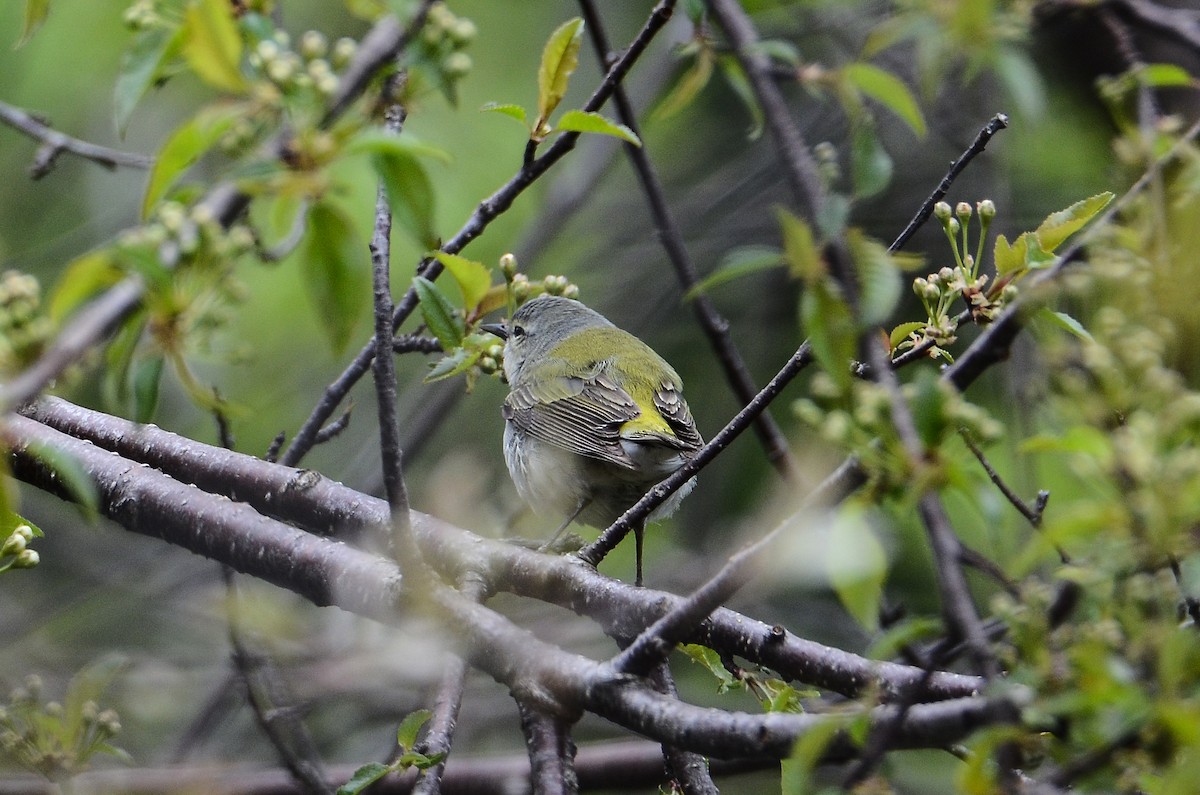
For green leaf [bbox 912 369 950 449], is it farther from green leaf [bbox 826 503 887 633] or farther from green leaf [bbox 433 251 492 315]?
green leaf [bbox 433 251 492 315]

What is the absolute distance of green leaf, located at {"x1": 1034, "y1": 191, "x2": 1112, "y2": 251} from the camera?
2021mm

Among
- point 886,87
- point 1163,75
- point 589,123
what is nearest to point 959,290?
point 1163,75

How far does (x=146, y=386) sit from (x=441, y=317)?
987 mm

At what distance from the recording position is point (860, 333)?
1.26 meters

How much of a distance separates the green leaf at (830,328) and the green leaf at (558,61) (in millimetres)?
1094

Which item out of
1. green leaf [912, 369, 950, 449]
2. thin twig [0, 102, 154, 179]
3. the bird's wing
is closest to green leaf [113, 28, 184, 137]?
green leaf [912, 369, 950, 449]

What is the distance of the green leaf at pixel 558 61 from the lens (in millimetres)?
2205

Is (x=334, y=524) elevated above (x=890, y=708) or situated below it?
below

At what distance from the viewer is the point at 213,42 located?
4.42ft

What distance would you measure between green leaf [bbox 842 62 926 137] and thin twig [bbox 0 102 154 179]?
2.23 metres

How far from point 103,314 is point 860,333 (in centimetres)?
91

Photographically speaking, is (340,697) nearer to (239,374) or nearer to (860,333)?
(239,374)

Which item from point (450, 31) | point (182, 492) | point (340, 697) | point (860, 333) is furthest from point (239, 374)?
point (860, 333)

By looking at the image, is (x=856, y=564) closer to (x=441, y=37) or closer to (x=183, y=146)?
(x=183, y=146)
